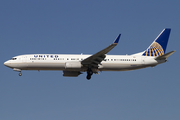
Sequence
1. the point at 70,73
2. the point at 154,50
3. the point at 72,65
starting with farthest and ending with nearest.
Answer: the point at 154,50 < the point at 70,73 < the point at 72,65

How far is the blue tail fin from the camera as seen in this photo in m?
57.5

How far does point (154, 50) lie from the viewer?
57.9 meters

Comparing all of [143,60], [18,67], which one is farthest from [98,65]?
[18,67]

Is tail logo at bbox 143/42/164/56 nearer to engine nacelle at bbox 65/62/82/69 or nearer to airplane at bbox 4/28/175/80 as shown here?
airplane at bbox 4/28/175/80

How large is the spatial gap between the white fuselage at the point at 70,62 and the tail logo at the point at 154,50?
2.69m

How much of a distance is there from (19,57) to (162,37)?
83.7ft

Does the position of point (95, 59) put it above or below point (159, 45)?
below

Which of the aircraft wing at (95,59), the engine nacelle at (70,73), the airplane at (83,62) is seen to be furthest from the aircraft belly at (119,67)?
the engine nacelle at (70,73)

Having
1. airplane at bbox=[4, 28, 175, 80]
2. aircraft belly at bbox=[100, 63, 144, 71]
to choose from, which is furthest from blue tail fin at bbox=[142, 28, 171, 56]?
aircraft belly at bbox=[100, 63, 144, 71]

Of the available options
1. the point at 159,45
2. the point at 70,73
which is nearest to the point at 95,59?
the point at 70,73

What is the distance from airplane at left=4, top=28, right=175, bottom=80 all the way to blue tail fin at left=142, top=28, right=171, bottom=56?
193 cm

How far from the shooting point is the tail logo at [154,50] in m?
57.3

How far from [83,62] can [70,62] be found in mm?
2057

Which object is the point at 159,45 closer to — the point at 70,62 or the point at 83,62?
the point at 83,62
